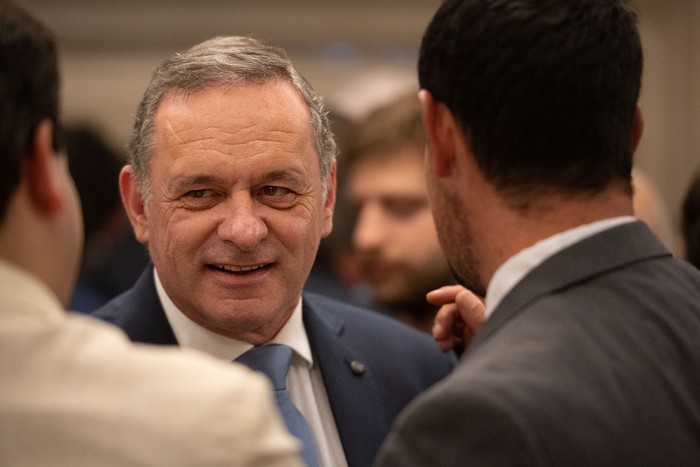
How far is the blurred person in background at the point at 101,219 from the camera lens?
17.4 ft

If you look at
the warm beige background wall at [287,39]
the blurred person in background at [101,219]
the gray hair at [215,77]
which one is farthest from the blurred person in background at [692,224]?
the warm beige background wall at [287,39]

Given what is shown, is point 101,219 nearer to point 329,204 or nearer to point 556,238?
point 329,204

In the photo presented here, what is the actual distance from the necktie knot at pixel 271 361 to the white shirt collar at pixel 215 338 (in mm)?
27

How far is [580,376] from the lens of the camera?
1776 millimetres

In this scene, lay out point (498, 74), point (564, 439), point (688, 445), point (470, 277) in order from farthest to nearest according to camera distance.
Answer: point (470, 277)
point (498, 74)
point (688, 445)
point (564, 439)

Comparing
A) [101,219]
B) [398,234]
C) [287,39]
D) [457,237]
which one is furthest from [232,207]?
[287,39]

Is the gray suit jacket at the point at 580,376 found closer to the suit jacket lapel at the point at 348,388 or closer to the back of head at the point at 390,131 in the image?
the suit jacket lapel at the point at 348,388

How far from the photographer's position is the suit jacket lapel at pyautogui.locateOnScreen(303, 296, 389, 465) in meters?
2.76

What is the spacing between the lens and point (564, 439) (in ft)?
5.60

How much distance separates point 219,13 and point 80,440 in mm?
6827

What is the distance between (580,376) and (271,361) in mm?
1128

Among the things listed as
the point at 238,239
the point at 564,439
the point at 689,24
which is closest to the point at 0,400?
the point at 564,439

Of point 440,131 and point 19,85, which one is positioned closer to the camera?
point 19,85

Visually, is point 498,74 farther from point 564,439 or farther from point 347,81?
point 347,81
